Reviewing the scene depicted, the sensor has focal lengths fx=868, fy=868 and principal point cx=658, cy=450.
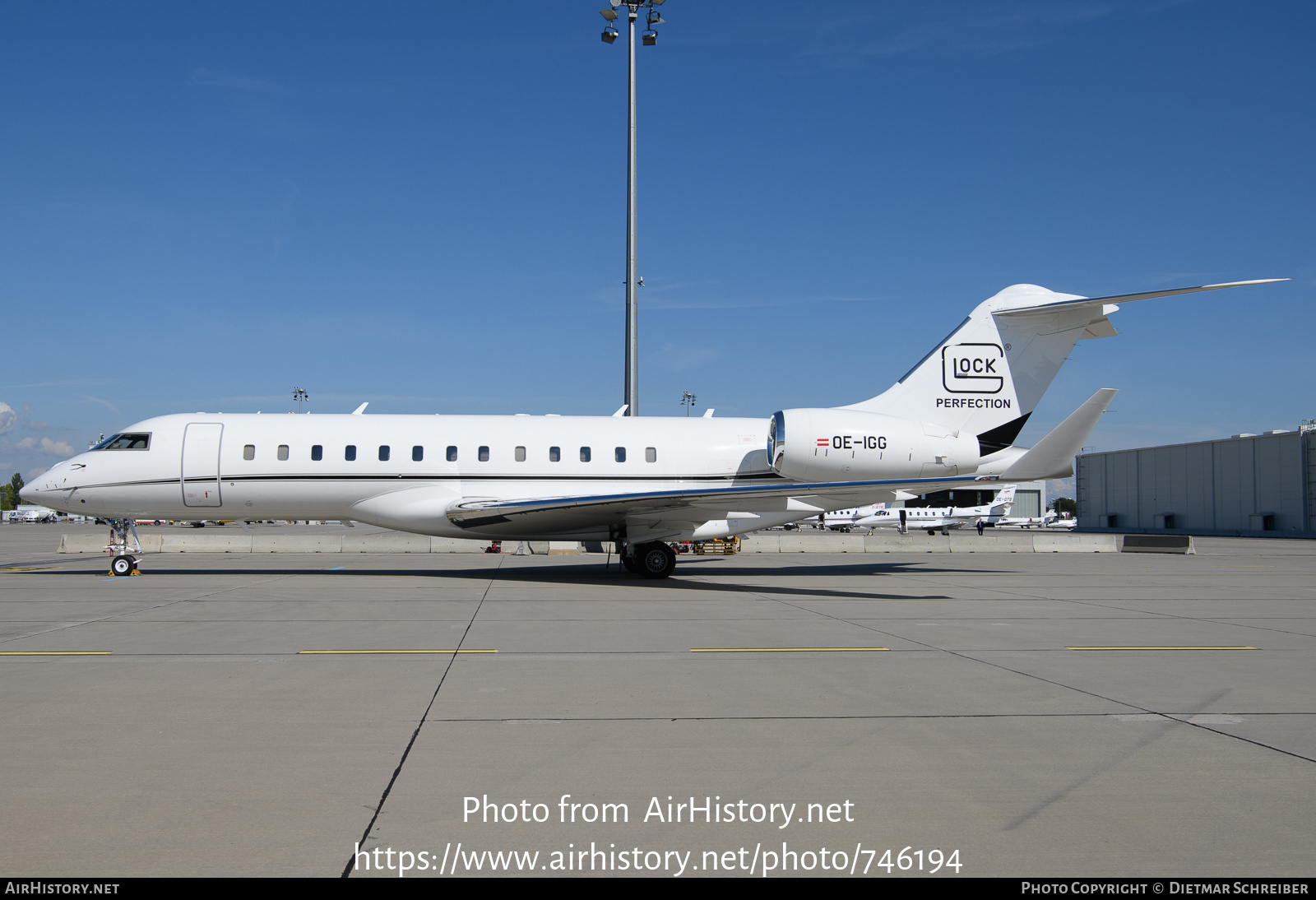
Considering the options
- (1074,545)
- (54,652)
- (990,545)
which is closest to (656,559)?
(54,652)

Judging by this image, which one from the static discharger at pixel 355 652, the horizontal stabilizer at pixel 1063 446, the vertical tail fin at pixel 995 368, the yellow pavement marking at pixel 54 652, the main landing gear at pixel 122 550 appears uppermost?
the vertical tail fin at pixel 995 368

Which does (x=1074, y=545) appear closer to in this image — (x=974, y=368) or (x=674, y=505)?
(x=974, y=368)

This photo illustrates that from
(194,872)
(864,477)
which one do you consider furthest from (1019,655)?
(864,477)

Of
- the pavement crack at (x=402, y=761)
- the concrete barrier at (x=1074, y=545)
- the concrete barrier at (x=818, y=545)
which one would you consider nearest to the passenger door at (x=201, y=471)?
the pavement crack at (x=402, y=761)

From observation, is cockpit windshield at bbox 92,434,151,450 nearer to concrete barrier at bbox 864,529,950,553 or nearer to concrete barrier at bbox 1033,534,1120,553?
concrete barrier at bbox 864,529,950,553

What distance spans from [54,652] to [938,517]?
5249 centimetres

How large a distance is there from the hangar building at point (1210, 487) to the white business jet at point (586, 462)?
44.0m

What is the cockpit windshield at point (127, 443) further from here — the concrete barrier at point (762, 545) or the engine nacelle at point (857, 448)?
the concrete barrier at point (762, 545)

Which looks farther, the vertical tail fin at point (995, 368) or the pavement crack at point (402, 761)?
the vertical tail fin at point (995, 368)

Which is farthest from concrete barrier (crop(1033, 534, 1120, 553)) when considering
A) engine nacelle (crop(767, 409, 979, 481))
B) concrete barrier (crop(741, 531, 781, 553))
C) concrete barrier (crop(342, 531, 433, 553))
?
concrete barrier (crop(342, 531, 433, 553))

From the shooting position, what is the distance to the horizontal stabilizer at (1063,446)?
14922 millimetres

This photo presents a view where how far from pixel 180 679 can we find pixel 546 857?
492cm
